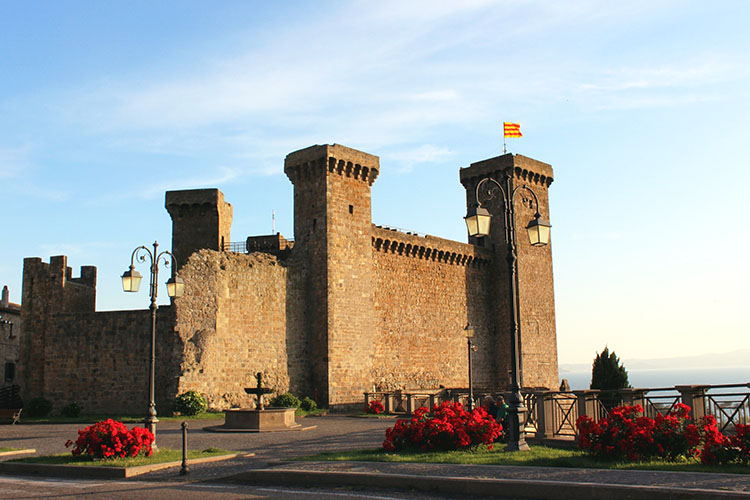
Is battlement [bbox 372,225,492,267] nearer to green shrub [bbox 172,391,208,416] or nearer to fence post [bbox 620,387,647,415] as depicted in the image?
green shrub [bbox 172,391,208,416]

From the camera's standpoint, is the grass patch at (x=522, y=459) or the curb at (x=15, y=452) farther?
the curb at (x=15, y=452)

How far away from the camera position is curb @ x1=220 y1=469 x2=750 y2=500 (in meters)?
9.49

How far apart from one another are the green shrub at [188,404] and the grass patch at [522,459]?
14.4m

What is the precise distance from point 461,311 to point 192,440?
85.5ft

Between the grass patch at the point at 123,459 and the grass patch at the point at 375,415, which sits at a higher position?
the grass patch at the point at 123,459

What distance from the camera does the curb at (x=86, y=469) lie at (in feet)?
45.9

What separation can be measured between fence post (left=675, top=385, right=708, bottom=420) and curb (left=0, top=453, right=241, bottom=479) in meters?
10.8

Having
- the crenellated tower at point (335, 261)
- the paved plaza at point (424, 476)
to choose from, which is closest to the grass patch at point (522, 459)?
the paved plaza at point (424, 476)

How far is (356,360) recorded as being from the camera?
115 ft

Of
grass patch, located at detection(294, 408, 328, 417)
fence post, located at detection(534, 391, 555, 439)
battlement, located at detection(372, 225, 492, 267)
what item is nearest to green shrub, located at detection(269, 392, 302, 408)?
grass patch, located at detection(294, 408, 328, 417)

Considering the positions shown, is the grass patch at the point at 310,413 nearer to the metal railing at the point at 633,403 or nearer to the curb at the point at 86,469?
the metal railing at the point at 633,403

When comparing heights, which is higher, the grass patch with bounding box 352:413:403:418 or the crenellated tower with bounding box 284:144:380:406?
the crenellated tower with bounding box 284:144:380:406

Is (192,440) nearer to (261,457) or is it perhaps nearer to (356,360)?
(261,457)

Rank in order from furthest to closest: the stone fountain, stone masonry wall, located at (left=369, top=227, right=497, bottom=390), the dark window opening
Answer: the dark window opening
stone masonry wall, located at (left=369, top=227, right=497, bottom=390)
the stone fountain
